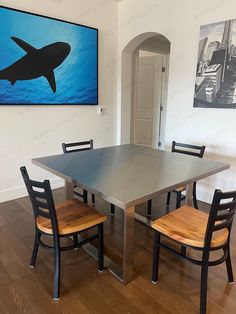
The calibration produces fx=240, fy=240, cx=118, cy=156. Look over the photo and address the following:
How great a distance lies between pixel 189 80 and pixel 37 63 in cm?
202

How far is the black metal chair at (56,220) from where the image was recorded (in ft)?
5.22

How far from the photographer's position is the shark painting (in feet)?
9.74

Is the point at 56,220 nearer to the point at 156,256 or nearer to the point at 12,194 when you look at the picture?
the point at 156,256

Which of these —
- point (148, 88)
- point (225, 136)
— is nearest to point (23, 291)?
point (225, 136)

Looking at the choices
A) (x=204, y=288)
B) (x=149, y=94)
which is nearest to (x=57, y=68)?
(x=149, y=94)

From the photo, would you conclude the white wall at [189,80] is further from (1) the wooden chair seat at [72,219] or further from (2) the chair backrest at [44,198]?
(2) the chair backrest at [44,198]

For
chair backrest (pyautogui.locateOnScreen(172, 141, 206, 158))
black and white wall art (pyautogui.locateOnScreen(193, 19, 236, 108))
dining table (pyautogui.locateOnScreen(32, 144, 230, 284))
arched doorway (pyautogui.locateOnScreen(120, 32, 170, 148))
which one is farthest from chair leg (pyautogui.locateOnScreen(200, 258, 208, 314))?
arched doorway (pyautogui.locateOnScreen(120, 32, 170, 148))

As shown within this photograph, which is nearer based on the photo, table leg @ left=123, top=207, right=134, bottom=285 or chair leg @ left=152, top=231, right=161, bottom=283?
table leg @ left=123, top=207, right=134, bottom=285

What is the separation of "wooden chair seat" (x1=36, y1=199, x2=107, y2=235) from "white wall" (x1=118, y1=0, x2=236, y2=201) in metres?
1.93

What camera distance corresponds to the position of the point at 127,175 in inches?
72.7

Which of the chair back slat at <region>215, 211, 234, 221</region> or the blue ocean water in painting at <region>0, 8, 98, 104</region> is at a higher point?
the blue ocean water in painting at <region>0, 8, 98, 104</region>

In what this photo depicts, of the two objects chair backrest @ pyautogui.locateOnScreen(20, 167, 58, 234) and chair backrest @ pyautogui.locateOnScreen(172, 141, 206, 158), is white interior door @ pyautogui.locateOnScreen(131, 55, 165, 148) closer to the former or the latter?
chair backrest @ pyautogui.locateOnScreen(172, 141, 206, 158)

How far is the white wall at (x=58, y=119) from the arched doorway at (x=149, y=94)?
1.69ft

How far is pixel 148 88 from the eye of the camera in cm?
550
